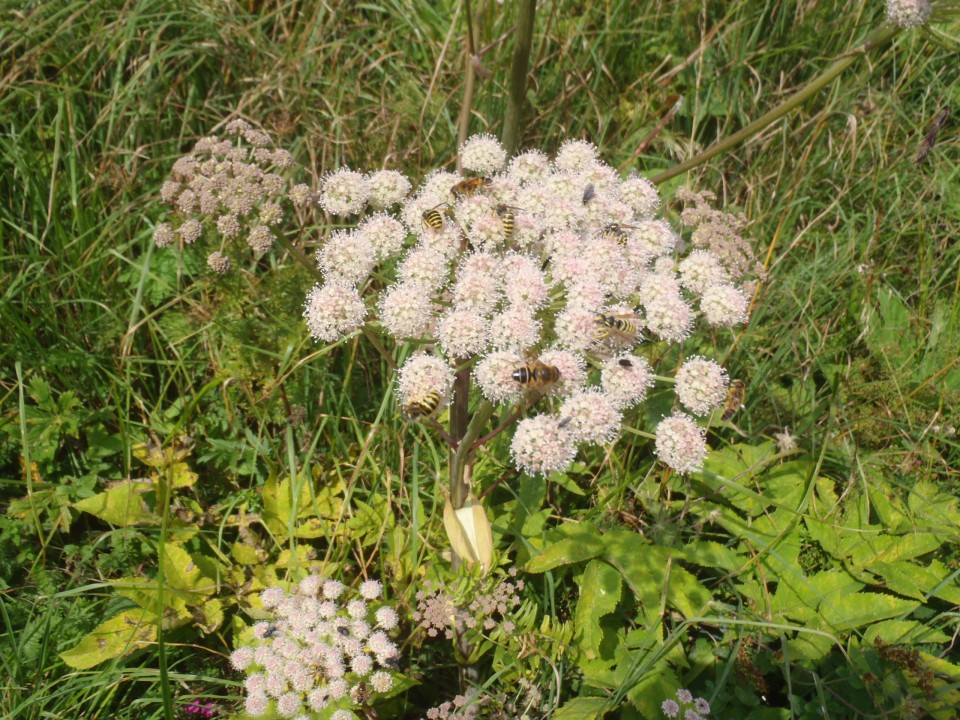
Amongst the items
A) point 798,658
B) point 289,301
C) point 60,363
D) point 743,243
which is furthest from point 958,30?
point 60,363

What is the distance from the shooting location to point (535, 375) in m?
2.92

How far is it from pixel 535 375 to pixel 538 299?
1.39ft

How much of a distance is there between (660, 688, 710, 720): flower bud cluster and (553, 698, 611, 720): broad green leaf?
10.5 inches

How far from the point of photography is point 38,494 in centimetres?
422

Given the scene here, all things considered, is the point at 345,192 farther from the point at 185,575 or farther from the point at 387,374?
the point at 185,575

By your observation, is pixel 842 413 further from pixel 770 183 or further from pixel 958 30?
pixel 958 30

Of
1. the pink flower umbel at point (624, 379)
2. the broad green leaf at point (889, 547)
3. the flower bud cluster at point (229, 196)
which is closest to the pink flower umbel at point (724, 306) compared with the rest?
the pink flower umbel at point (624, 379)

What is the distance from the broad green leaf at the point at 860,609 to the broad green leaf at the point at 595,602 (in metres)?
1.03

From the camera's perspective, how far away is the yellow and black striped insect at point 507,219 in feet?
10.9

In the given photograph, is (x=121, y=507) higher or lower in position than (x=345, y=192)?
lower

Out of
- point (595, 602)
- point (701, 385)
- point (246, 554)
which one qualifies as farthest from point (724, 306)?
point (246, 554)

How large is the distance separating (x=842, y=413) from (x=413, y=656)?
9.67 feet

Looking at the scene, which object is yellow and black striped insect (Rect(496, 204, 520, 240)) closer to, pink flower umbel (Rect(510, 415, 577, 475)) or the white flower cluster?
the white flower cluster

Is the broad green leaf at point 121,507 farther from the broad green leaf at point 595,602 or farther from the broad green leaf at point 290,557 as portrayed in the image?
the broad green leaf at point 595,602
